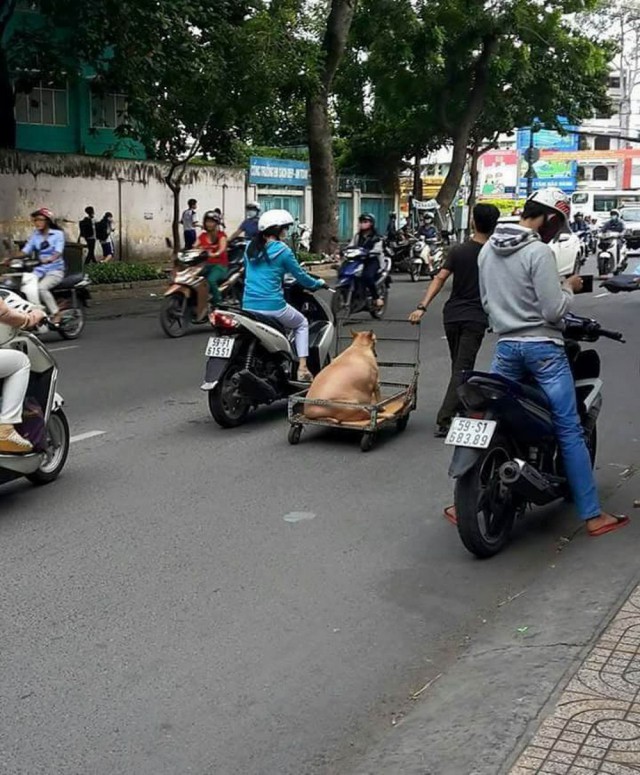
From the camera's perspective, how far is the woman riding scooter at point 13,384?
19.7 ft

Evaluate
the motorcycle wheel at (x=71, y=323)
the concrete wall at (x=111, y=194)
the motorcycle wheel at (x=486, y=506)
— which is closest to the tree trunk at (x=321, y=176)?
the concrete wall at (x=111, y=194)

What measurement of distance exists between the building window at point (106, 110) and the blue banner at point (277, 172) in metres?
6.29

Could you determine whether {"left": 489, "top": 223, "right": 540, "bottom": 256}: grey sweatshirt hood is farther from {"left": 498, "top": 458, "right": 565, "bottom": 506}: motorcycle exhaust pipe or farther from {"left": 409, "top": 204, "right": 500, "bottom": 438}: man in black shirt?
{"left": 409, "top": 204, "right": 500, "bottom": 438}: man in black shirt

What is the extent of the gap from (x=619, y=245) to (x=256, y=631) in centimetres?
2255

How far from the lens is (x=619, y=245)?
25.2 m

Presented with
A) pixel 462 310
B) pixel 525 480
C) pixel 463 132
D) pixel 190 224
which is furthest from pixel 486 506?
pixel 463 132

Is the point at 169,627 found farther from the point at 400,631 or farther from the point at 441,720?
the point at 441,720

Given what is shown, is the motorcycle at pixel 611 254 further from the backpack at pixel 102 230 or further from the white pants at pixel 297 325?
the white pants at pixel 297 325

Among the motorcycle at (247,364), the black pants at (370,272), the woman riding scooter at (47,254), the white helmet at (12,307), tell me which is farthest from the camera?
the black pants at (370,272)

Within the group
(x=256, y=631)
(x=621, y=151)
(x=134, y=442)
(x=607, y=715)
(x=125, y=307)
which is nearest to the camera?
(x=607, y=715)

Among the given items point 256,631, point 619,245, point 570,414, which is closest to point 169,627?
point 256,631

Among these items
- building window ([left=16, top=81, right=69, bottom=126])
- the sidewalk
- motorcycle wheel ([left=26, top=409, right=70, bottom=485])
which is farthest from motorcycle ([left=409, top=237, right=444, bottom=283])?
the sidewalk

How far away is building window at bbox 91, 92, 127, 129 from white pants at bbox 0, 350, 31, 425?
23256 mm

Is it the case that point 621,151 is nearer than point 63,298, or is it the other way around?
point 63,298
